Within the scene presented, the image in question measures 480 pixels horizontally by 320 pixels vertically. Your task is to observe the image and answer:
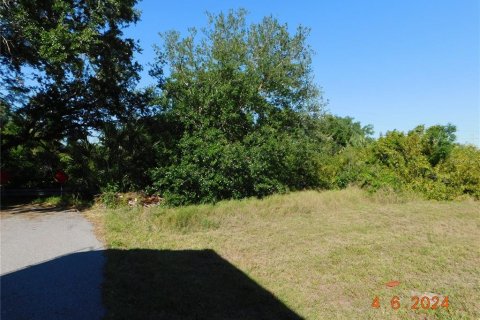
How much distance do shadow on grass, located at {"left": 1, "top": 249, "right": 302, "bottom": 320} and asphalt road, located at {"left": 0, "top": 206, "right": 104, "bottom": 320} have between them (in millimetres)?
11

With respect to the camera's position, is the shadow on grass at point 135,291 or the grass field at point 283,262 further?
the grass field at point 283,262

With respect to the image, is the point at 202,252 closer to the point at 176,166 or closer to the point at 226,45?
the point at 176,166

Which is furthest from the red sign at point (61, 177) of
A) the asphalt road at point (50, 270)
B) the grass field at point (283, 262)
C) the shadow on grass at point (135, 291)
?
the shadow on grass at point (135, 291)

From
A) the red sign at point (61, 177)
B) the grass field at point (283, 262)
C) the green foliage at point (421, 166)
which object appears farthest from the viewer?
the green foliage at point (421, 166)

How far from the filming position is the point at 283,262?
6.52 m

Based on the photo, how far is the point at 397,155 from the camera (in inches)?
626

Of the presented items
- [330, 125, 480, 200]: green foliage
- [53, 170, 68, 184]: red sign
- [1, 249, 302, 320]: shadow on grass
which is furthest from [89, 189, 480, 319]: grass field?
[330, 125, 480, 200]: green foliage

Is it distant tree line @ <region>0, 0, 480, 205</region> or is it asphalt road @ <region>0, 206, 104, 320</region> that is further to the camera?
distant tree line @ <region>0, 0, 480, 205</region>

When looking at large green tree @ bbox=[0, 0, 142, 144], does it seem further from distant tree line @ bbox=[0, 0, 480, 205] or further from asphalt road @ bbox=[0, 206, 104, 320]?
asphalt road @ bbox=[0, 206, 104, 320]

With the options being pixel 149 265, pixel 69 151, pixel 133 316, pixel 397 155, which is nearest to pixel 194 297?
pixel 133 316

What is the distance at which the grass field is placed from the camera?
4.59 metres

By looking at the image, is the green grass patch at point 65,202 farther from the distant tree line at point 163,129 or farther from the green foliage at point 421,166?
the green foliage at point 421,166

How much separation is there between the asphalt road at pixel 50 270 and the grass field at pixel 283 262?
0.28 m

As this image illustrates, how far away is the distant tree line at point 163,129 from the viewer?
35.6ft
